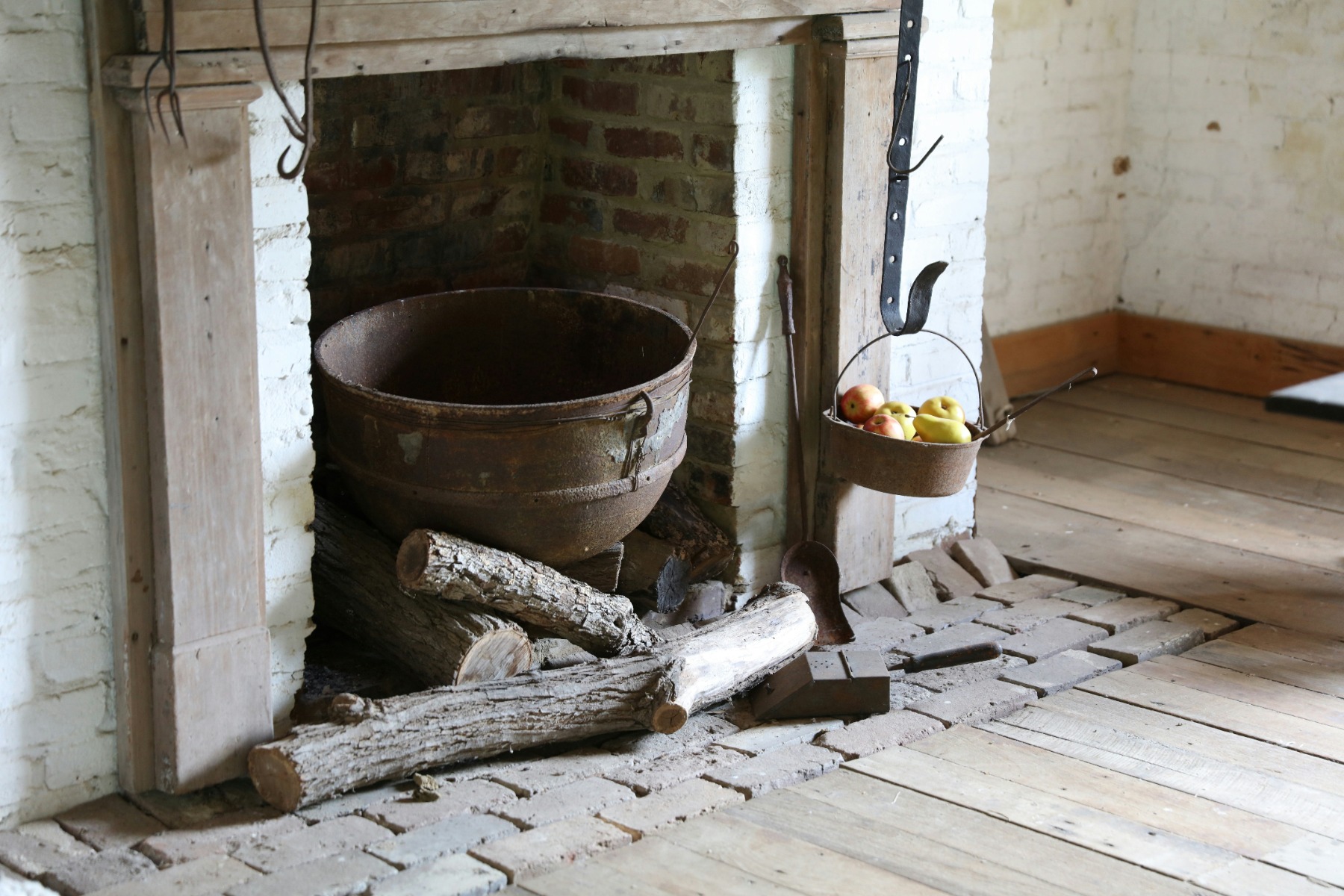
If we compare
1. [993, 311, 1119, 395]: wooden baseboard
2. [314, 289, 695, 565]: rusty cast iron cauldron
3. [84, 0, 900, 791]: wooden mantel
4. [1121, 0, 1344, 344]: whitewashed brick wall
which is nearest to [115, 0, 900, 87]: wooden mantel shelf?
[84, 0, 900, 791]: wooden mantel

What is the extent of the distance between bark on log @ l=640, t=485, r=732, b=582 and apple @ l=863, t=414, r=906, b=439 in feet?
1.36

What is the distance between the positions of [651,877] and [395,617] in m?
0.81

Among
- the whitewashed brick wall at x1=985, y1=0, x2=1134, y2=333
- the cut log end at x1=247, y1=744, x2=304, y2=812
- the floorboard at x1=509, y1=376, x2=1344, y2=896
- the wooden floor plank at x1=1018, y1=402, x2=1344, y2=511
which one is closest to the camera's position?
the floorboard at x1=509, y1=376, x2=1344, y2=896

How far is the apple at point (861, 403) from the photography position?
348 centimetres

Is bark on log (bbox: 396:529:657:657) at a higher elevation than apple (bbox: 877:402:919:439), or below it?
below

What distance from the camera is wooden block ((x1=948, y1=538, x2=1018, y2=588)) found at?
3.94 meters

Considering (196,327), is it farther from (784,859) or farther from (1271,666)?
(1271,666)

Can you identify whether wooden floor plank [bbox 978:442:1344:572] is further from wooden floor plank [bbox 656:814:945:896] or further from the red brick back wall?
wooden floor plank [bbox 656:814:945:896]

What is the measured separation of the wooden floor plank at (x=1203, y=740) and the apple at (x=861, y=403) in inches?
28.0

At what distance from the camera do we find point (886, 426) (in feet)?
11.2

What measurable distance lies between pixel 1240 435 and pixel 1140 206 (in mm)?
997

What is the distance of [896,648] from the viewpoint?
11.4 ft

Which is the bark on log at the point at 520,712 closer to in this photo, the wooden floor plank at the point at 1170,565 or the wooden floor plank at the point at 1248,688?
the wooden floor plank at the point at 1248,688

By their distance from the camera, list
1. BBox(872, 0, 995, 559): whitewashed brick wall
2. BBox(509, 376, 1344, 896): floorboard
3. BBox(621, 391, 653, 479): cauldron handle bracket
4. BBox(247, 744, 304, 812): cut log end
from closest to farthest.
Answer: BBox(509, 376, 1344, 896): floorboard
BBox(247, 744, 304, 812): cut log end
BBox(621, 391, 653, 479): cauldron handle bracket
BBox(872, 0, 995, 559): whitewashed brick wall
